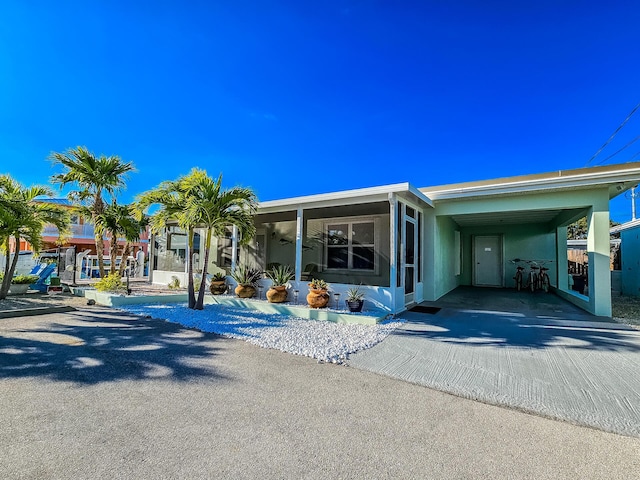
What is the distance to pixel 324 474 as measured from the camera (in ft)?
5.92

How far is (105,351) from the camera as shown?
159 inches

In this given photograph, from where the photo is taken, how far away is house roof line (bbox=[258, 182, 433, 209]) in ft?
21.1

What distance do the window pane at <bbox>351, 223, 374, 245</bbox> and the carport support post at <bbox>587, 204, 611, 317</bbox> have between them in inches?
183

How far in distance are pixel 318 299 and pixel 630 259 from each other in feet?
37.4

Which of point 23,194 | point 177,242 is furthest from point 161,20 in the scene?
point 177,242

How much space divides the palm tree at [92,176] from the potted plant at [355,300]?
7.48 metres

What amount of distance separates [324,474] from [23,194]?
1146cm

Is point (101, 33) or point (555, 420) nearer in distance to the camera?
point (555, 420)

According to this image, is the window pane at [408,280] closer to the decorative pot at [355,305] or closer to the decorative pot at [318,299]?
the decorative pot at [355,305]

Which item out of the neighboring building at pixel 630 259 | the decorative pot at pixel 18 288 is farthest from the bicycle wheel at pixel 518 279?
the decorative pot at pixel 18 288

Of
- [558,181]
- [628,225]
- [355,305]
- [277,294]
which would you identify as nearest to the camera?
[558,181]

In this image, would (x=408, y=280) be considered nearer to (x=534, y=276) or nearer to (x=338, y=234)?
→ (x=338, y=234)

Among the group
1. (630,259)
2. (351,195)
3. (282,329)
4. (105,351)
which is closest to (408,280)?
(351,195)

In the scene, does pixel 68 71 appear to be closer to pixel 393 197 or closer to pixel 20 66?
pixel 20 66
